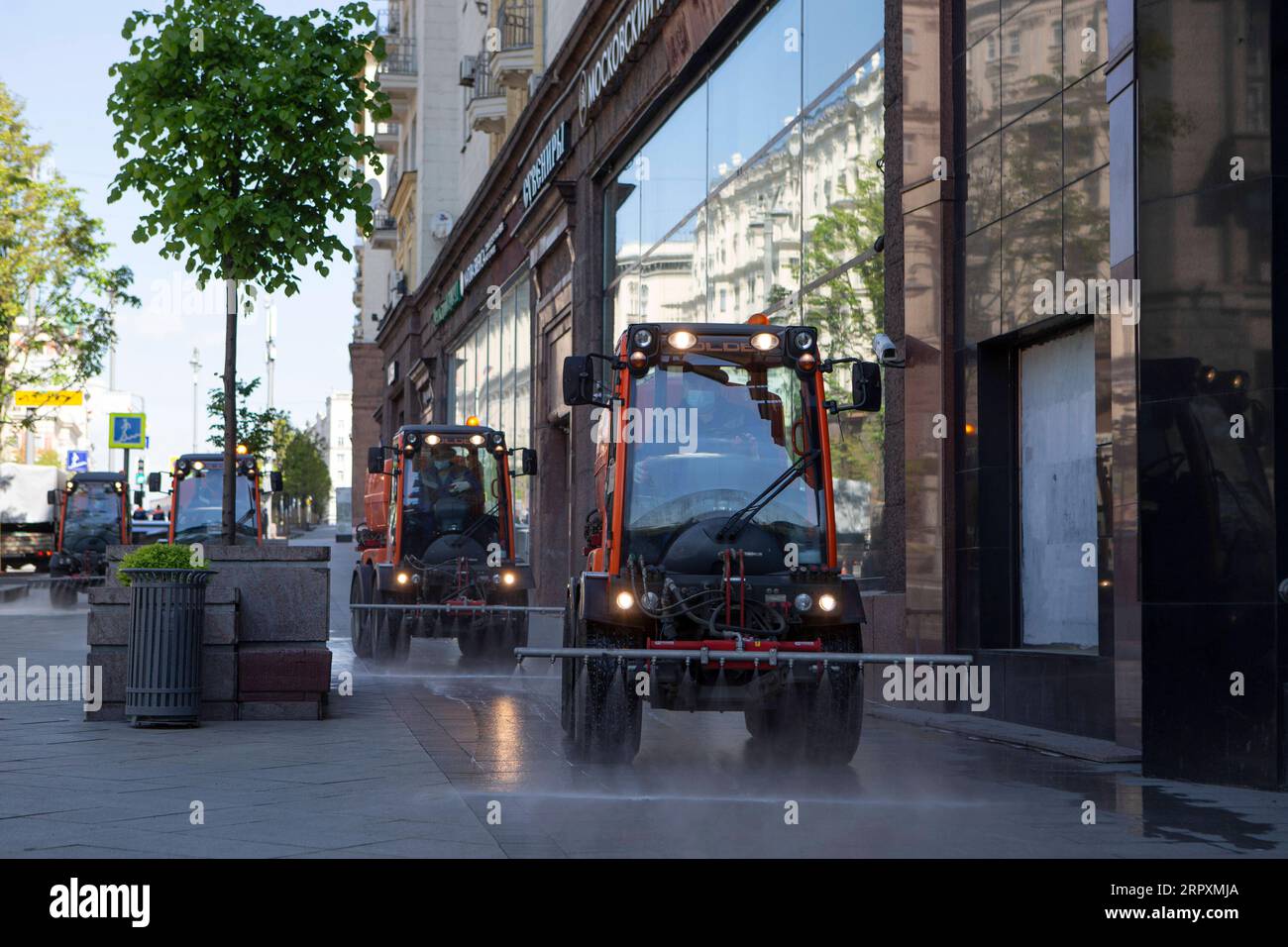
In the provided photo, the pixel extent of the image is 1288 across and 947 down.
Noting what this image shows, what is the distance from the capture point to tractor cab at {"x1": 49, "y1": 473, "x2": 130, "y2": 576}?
119ft

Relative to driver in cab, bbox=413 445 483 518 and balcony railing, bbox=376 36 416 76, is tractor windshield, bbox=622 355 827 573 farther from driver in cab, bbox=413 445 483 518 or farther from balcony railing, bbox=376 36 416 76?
balcony railing, bbox=376 36 416 76

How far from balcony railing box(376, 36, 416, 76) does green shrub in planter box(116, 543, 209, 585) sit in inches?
1643

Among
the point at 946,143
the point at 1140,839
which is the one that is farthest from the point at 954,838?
the point at 946,143

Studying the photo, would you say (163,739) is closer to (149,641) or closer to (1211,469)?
(149,641)

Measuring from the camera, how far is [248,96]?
13.4 meters

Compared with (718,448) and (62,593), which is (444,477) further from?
(62,593)

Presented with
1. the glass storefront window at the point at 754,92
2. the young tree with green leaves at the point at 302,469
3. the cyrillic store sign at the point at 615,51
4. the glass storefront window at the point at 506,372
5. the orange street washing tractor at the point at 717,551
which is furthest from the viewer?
the young tree with green leaves at the point at 302,469

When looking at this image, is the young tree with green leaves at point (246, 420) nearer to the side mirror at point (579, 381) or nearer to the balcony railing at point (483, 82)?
the balcony railing at point (483, 82)

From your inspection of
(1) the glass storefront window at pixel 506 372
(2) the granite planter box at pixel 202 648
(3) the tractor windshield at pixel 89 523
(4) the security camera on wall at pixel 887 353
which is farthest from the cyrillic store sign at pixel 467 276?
(2) the granite planter box at pixel 202 648

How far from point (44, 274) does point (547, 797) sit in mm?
33767

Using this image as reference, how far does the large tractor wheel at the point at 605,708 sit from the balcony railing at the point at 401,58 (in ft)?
144

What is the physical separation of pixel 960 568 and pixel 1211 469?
4.23 metres

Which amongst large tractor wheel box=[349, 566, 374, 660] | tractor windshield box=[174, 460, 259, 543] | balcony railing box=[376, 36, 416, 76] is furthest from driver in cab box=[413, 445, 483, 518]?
balcony railing box=[376, 36, 416, 76]

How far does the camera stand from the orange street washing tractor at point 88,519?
118 ft
